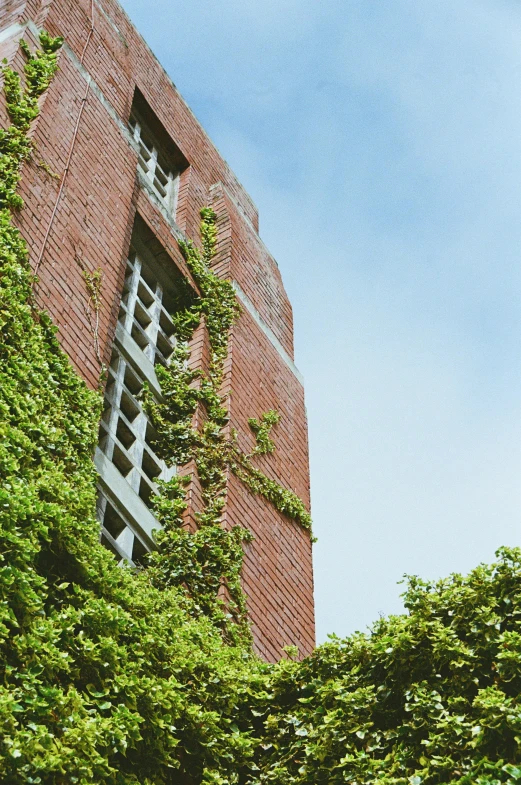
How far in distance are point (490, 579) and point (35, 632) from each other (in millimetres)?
2271

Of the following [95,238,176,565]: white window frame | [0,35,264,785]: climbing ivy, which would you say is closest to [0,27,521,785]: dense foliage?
[0,35,264,785]: climbing ivy

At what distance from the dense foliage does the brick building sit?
62.5 inches

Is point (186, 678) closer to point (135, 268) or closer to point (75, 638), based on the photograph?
point (75, 638)

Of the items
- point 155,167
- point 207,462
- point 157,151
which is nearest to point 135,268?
point 207,462

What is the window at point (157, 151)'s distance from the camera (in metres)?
13.2

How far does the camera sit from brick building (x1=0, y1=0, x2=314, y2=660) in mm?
7953

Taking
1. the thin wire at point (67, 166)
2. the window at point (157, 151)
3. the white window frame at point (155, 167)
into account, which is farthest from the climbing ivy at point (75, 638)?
the window at point (157, 151)

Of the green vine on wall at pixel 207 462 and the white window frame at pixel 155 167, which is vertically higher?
the white window frame at pixel 155 167

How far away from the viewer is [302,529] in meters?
9.70

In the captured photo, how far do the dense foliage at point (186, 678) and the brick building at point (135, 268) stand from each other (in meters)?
1.59

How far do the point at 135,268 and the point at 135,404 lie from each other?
2183mm

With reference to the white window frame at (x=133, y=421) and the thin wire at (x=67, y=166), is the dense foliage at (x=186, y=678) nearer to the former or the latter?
the white window frame at (x=133, y=421)

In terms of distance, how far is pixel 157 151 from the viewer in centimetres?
1383

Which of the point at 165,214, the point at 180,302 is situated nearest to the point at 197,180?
the point at 165,214
